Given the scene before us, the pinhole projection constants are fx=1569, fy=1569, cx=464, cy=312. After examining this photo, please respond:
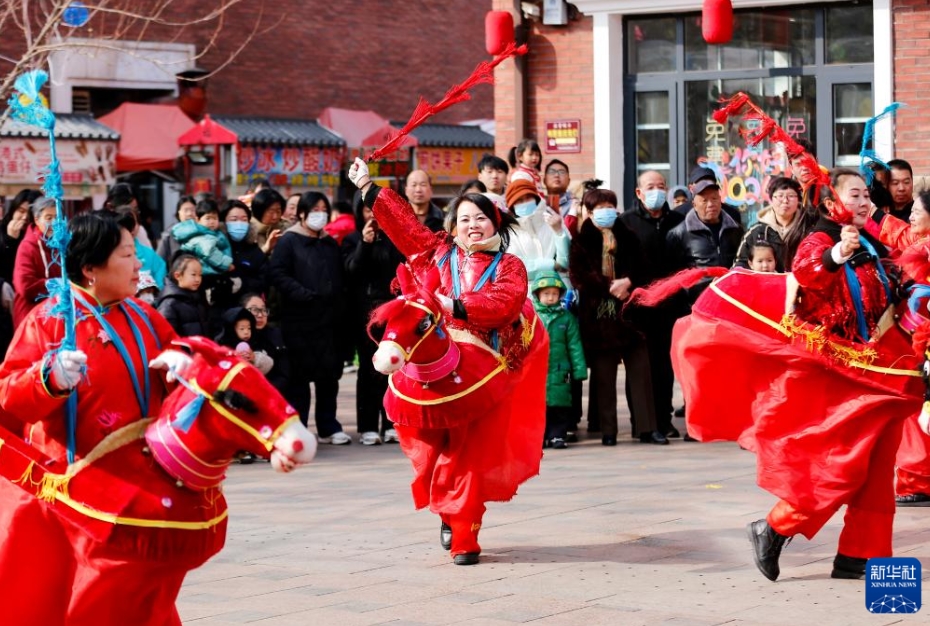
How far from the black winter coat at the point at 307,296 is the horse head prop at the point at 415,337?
11.6 ft

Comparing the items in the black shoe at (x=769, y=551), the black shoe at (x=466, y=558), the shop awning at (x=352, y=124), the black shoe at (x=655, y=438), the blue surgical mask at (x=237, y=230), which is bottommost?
the black shoe at (x=655, y=438)

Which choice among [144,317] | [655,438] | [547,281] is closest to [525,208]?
[547,281]

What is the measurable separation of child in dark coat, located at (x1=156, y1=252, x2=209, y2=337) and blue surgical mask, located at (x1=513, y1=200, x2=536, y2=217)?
208cm

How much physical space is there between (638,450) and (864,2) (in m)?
5.88

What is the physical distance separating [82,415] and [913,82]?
1081cm

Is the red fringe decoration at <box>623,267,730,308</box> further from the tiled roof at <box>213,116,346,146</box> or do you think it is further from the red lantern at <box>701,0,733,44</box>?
the tiled roof at <box>213,116,346,146</box>

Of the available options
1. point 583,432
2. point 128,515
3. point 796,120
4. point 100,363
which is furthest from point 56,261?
point 796,120

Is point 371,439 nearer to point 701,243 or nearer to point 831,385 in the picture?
point 701,243

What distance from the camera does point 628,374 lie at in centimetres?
1062

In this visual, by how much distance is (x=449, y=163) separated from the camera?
25672 mm

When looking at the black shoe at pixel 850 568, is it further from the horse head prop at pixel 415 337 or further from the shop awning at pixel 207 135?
the shop awning at pixel 207 135

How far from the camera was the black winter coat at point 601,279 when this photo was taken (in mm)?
10477

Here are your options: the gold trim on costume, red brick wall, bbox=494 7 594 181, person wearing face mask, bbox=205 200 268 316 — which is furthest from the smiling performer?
red brick wall, bbox=494 7 594 181

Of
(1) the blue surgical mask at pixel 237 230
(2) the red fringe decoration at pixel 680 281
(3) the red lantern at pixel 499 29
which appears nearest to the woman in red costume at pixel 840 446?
(2) the red fringe decoration at pixel 680 281
